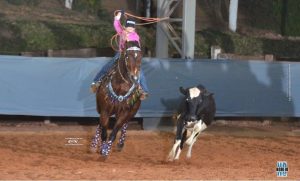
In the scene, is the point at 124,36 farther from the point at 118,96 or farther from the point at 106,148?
the point at 106,148

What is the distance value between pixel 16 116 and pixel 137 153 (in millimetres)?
5074

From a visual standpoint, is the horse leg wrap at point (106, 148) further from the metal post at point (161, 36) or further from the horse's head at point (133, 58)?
the metal post at point (161, 36)

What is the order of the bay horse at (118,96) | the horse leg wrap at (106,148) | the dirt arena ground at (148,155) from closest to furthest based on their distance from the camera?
1. the dirt arena ground at (148,155)
2. the bay horse at (118,96)
3. the horse leg wrap at (106,148)

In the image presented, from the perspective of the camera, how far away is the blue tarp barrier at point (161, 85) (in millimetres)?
18297

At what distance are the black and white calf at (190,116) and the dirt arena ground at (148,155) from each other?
0.39 meters

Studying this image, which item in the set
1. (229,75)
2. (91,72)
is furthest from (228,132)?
(91,72)

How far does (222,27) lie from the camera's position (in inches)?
1384

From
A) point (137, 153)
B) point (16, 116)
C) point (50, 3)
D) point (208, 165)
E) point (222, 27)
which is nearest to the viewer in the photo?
point (208, 165)

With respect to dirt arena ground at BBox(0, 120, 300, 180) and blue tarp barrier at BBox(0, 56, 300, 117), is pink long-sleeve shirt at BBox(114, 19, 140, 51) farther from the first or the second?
blue tarp barrier at BBox(0, 56, 300, 117)

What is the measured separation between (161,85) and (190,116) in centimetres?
538

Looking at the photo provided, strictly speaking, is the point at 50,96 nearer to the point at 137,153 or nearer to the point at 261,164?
the point at 137,153

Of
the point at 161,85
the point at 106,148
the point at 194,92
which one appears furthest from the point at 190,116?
the point at 161,85

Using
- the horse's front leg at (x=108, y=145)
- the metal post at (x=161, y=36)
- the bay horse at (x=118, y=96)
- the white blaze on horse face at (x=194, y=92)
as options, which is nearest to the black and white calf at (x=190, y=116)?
the white blaze on horse face at (x=194, y=92)

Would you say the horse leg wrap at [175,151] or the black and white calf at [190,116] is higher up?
the black and white calf at [190,116]
